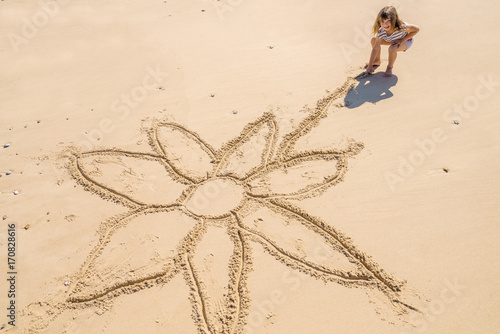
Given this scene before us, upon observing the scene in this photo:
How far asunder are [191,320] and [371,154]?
2615mm

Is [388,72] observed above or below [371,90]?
above

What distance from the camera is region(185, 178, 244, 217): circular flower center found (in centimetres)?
379

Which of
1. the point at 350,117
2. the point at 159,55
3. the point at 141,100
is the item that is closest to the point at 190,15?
the point at 159,55

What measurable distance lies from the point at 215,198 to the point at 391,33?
316cm

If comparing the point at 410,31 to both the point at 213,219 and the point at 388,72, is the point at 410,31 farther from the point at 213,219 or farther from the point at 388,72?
the point at 213,219

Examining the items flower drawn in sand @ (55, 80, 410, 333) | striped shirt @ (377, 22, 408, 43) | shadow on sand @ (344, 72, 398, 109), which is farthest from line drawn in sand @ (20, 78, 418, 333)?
striped shirt @ (377, 22, 408, 43)

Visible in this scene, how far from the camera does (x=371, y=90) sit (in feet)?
16.1

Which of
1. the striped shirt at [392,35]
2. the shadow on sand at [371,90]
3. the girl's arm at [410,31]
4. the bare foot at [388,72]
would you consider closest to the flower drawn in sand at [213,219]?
the shadow on sand at [371,90]

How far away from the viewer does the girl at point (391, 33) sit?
4.55m

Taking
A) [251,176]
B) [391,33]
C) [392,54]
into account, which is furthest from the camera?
[392,54]

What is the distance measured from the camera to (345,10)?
6.31m

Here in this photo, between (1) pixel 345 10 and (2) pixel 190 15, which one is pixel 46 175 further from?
(1) pixel 345 10

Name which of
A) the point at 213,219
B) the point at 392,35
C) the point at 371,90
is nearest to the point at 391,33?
the point at 392,35

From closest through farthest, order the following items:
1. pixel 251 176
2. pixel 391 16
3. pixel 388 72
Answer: pixel 251 176
pixel 391 16
pixel 388 72
